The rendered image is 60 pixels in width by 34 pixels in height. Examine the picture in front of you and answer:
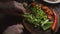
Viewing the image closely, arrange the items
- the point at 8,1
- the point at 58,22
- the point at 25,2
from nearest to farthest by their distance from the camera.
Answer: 1. the point at 8,1
2. the point at 58,22
3. the point at 25,2

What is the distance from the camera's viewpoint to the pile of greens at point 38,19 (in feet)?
3.15

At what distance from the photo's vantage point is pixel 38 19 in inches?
38.9

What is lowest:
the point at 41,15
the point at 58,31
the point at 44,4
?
the point at 58,31

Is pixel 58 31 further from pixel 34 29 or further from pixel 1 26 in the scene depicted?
pixel 1 26

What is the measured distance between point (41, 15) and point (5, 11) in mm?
229

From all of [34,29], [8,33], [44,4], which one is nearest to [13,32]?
[8,33]

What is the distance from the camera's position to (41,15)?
1.03 m

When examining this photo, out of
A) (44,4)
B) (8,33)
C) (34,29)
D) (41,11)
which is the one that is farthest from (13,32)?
(44,4)

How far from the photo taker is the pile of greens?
96 cm

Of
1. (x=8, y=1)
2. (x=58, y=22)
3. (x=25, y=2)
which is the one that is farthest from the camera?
(x=25, y=2)

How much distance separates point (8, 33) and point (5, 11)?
0.45 ft

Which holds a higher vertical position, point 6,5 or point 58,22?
point 6,5

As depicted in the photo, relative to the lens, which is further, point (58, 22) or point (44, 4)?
point (44, 4)

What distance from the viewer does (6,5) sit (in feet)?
3.08
